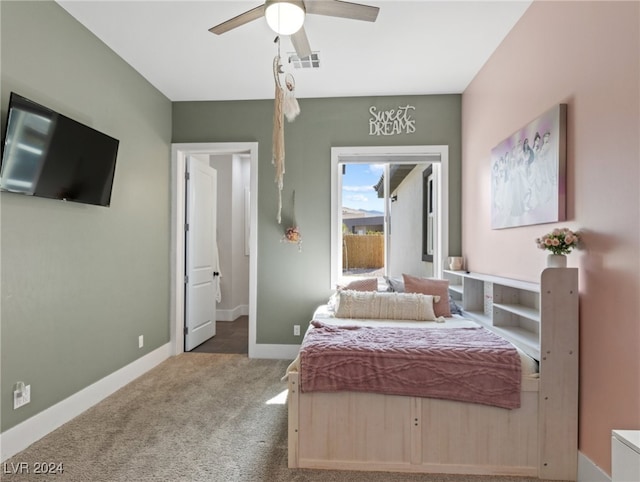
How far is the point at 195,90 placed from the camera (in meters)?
3.83

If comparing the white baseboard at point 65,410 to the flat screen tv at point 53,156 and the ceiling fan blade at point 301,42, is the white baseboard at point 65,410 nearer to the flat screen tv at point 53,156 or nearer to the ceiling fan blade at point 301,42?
the flat screen tv at point 53,156

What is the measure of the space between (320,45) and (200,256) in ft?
9.10

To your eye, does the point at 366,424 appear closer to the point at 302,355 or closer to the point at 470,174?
the point at 302,355

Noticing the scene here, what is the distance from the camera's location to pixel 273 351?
397 centimetres

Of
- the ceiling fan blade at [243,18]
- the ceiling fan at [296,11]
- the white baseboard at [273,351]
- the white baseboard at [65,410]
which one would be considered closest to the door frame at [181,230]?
the white baseboard at [273,351]

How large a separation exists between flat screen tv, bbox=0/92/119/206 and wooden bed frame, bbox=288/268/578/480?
1.94 m

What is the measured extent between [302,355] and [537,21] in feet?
8.51

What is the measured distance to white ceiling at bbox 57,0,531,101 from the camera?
2.51 metres

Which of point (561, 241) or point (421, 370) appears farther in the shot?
point (421, 370)

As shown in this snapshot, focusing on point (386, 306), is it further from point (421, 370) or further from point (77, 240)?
point (77, 240)

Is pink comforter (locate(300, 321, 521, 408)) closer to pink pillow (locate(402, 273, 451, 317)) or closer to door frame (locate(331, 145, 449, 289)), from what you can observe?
pink pillow (locate(402, 273, 451, 317))

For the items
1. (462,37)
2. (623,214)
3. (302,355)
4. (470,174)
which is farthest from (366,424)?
(462,37)

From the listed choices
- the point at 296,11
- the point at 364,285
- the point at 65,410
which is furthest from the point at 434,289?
the point at 65,410

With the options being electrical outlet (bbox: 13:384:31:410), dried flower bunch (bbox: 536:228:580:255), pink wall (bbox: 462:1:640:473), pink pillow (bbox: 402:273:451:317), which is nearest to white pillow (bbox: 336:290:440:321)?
pink pillow (bbox: 402:273:451:317)
